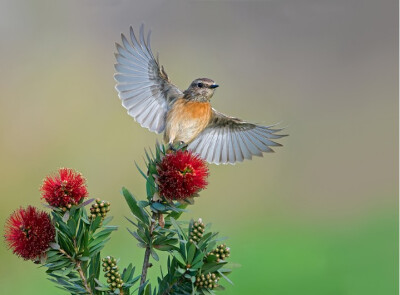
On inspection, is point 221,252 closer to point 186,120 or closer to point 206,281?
point 206,281

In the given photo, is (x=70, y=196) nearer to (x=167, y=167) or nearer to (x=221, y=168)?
(x=167, y=167)

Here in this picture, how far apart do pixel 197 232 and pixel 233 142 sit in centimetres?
40

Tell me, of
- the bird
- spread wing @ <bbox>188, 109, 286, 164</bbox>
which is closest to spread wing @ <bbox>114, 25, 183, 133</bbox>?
the bird

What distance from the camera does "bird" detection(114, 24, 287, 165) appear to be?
1.13 m

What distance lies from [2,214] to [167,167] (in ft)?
4.37

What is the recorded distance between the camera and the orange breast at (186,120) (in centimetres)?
112

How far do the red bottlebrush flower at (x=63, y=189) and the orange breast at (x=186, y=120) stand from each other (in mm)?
349

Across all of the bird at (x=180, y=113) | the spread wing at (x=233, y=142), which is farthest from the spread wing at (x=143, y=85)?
the spread wing at (x=233, y=142)

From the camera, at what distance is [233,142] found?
3.84ft

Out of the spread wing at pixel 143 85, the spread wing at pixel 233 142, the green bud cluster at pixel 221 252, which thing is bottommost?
the green bud cluster at pixel 221 252

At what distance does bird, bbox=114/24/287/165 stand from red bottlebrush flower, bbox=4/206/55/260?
40cm

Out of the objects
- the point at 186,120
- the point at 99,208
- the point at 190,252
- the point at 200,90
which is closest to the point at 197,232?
the point at 190,252

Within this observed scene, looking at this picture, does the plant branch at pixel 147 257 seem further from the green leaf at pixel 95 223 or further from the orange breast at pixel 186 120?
the orange breast at pixel 186 120

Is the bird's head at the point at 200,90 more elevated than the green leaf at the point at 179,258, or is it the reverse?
the bird's head at the point at 200,90
